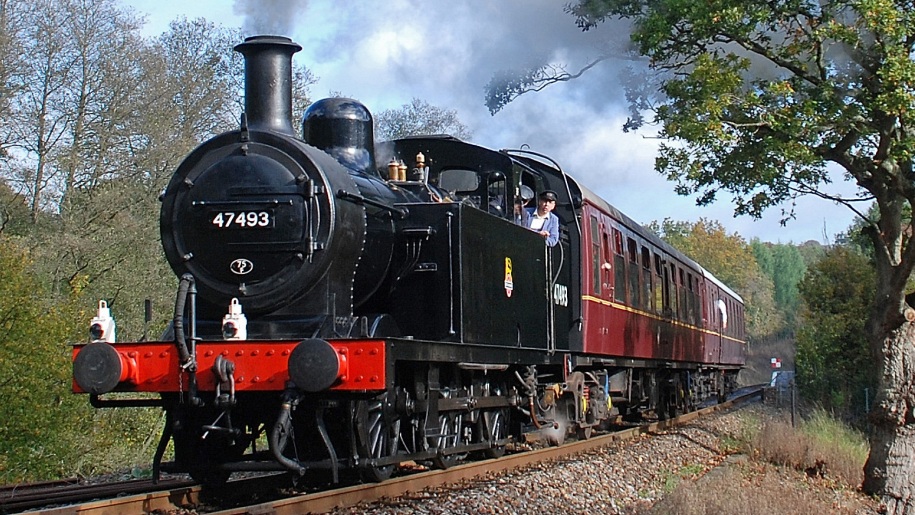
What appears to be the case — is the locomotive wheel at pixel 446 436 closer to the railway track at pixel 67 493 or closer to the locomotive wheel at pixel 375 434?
the locomotive wheel at pixel 375 434

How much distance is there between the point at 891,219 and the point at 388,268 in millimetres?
6448

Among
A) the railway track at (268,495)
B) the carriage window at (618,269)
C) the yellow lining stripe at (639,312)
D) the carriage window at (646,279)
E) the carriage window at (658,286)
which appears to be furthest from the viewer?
the carriage window at (658,286)

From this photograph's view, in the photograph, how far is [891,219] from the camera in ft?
37.7

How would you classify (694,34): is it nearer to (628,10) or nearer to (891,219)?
(628,10)

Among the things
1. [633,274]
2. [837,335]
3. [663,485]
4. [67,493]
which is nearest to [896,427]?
[663,485]

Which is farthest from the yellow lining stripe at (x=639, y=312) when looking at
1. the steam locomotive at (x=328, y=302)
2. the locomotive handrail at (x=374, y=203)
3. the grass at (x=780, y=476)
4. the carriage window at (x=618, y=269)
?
the locomotive handrail at (x=374, y=203)

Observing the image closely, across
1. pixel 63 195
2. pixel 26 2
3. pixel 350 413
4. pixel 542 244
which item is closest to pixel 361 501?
pixel 350 413

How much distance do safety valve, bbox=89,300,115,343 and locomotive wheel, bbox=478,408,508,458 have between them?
3.62m

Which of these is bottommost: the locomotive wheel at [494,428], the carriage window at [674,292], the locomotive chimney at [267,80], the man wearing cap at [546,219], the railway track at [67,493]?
the railway track at [67,493]

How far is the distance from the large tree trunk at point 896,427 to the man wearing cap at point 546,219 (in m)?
4.07

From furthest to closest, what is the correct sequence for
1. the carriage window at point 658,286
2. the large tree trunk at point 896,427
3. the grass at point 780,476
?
the carriage window at point 658,286
the large tree trunk at point 896,427
the grass at point 780,476

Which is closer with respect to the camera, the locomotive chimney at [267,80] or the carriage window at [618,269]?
the locomotive chimney at [267,80]

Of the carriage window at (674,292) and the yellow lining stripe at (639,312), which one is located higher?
the carriage window at (674,292)

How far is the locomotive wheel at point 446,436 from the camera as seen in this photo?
8.38 meters
